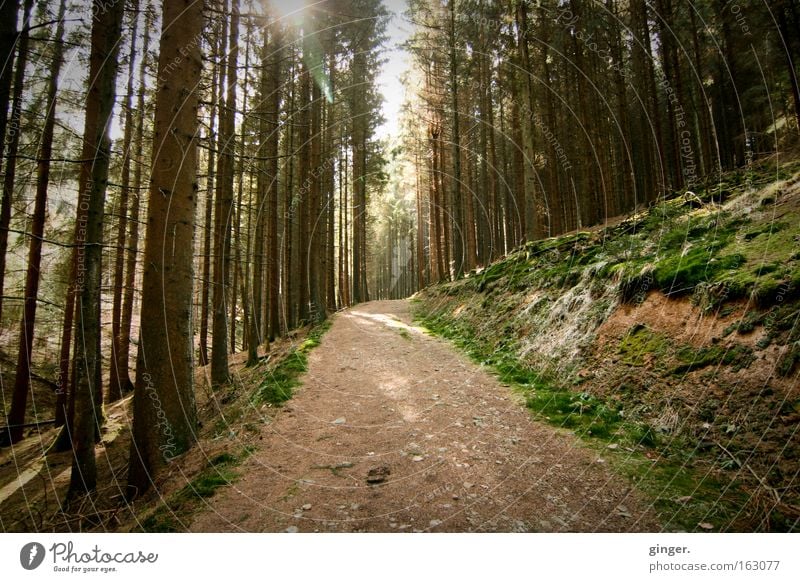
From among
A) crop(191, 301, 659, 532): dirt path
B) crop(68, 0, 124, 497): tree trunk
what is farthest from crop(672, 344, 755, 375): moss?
crop(68, 0, 124, 497): tree trunk

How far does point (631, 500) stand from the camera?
2969 mm

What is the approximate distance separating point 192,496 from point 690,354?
5929 millimetres

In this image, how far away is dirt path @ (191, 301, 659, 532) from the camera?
2.92 metres

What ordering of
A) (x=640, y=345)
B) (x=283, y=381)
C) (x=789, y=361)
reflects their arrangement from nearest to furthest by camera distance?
1. (x=789, y=361)
2. (x=640, y=345)
3. (x=283, y=381)

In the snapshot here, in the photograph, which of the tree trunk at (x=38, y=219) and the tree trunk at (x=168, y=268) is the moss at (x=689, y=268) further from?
the tree trunk at (x=38, y=219)

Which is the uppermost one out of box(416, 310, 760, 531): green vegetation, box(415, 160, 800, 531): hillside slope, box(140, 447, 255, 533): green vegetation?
box(415, 160, 800, 531): hillside slope

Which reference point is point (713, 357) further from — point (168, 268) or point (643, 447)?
point (168, 268)

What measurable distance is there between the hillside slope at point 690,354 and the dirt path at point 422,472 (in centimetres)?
43

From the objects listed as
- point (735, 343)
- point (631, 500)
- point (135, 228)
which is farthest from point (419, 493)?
point (135, 228)

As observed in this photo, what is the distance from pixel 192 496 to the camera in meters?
3.74

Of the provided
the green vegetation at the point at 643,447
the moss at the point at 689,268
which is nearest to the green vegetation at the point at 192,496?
the green vegetation at the point at 643,447

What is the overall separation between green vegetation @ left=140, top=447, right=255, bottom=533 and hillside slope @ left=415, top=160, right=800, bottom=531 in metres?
4.17

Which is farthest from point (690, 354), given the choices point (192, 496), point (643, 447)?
point (192, 496)

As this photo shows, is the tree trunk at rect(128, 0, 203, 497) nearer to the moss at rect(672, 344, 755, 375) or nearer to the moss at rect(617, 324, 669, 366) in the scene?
the moss at rect(617, 324, 669, 366)
